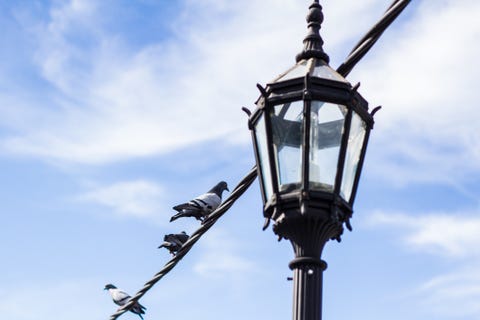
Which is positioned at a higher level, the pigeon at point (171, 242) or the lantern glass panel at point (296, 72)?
the pigeon at point (171, 242)

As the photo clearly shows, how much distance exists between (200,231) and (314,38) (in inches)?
115

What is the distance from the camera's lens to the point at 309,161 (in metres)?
5.57

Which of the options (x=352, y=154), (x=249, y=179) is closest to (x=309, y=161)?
(x=352, y=154)

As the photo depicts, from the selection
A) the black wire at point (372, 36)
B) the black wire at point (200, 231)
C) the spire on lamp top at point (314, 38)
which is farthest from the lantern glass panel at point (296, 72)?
the black wire at point (200, 231)

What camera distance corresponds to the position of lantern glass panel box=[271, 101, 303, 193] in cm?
562

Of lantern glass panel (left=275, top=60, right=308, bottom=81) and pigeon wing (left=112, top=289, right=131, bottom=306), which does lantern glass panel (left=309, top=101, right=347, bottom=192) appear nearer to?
lantern glass panel (left=275, top=60, right=308, bottom=81)

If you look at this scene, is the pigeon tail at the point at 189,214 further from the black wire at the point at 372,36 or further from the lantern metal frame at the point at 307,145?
the lantern metal frame at the point at 307,145

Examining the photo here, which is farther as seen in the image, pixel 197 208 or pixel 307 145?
pixel 197 208

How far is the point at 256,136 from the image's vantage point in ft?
19.6

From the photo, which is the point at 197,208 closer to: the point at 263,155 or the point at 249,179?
the point at 249,179

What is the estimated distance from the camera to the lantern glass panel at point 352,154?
569 centimetres

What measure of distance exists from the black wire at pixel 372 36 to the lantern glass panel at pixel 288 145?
128cm

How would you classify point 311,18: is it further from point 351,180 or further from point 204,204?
point 204,204

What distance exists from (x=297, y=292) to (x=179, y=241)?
592 centimetres
